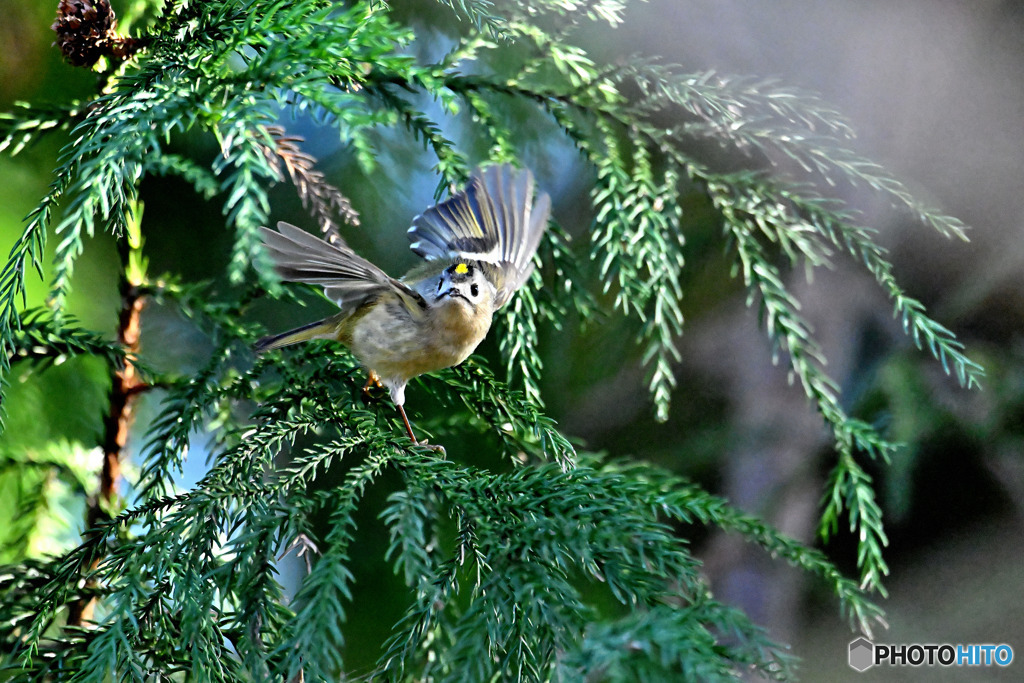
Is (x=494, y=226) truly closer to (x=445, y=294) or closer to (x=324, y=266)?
(x=445, y=294)

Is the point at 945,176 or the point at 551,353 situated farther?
the point at 551,353

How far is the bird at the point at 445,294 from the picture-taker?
4.00 feet

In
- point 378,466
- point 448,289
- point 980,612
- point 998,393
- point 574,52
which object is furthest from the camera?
point 980,612

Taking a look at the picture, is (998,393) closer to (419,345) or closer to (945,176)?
(945,176)

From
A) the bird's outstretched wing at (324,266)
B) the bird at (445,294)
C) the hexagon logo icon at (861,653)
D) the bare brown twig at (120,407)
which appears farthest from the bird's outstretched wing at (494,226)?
the hexagon logo icon at (861,653)

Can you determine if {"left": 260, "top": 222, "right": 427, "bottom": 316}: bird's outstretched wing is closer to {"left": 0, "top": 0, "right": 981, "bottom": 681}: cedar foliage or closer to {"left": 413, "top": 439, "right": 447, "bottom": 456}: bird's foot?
{"left": 0, "top": 0, "right": 981, "bottom": 681}: cedar foliage

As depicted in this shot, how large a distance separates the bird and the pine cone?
1.19 ft

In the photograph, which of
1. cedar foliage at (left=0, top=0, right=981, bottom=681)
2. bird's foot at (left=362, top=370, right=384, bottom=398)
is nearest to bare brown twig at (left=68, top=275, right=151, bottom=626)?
cedar foliage at (left=0, top=0, right=981, bottom=681)

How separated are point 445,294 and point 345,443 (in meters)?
0.40

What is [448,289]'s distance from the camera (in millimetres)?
1252

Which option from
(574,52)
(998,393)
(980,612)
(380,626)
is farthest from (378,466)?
(980,612)

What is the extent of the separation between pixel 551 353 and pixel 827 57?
898mm

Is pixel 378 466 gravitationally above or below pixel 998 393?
above

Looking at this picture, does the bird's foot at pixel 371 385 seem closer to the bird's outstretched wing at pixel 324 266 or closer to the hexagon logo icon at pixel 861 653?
the bird's outstretched wing at pixel 324 266
